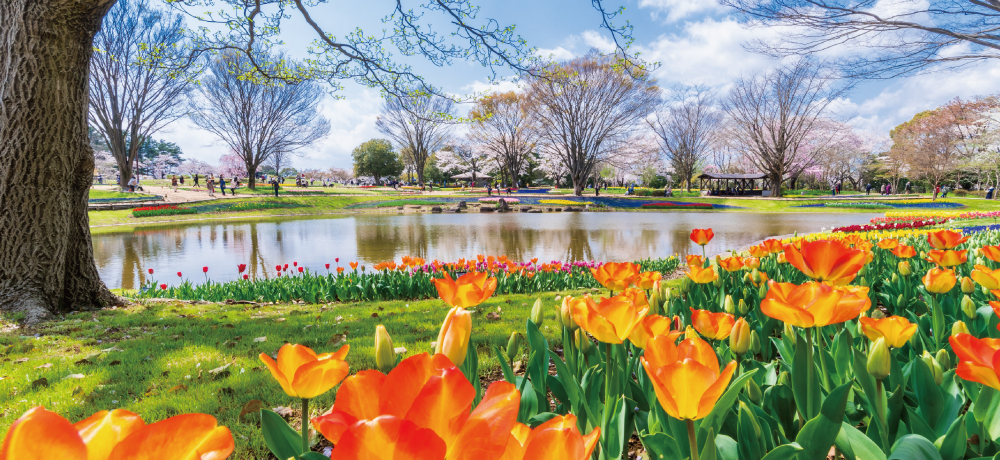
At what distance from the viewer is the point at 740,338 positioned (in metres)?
1.22

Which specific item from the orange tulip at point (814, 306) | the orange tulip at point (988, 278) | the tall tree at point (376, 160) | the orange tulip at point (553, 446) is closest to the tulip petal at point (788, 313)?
the orange tulip at point (814, 306)

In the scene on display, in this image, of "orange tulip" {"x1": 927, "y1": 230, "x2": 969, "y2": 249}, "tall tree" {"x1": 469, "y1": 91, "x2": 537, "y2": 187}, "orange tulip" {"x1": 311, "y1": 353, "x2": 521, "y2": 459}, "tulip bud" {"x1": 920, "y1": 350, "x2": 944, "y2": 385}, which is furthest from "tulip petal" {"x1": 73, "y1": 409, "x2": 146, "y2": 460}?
"tall tree" {"x1": 469, "y1": 91, "x2": 537, "y2": 187}

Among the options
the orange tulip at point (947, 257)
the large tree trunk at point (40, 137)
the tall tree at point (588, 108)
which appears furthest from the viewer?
the tall tree at point (588, 108)

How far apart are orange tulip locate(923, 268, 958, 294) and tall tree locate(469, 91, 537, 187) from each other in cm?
2914

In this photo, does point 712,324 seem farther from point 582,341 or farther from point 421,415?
point 421,415

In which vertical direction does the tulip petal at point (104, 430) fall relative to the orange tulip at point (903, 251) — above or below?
above

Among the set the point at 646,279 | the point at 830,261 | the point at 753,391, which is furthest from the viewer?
the point at 646,279

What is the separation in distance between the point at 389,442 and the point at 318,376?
0.40 m

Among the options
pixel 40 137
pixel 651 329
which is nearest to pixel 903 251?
pixel 651 329

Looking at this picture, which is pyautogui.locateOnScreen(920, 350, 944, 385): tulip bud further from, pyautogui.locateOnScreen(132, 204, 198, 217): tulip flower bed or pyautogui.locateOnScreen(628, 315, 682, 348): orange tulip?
pyautogui.locateOnScreen(132, 204, 198, 217): tulip flower bed

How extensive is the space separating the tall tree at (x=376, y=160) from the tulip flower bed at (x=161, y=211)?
3839cm

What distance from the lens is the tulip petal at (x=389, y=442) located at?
0.38 m

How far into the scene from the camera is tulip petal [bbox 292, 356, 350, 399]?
0.73 meters

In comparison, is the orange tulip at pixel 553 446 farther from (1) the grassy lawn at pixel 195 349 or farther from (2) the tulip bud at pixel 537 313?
(1) the grassy lawn at pixel 195 349
